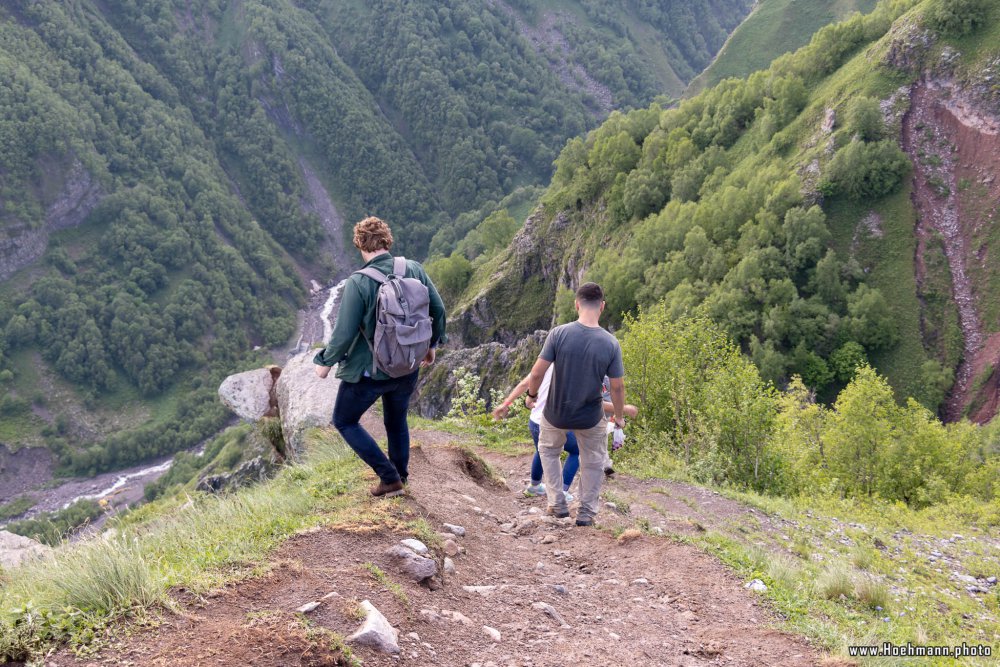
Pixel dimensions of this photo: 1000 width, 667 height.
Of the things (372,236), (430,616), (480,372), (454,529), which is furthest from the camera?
(480,372)

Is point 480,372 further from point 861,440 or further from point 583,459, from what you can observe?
point 583,459

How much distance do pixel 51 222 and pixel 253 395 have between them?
155258 mm

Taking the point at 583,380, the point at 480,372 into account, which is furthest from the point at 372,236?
the point at 480,372

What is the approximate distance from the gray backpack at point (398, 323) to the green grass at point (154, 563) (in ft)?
5.05

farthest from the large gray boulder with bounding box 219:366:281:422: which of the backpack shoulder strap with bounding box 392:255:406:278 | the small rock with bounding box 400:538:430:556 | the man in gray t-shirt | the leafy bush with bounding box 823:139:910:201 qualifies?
the leafy bush with bounding box 823:139:910:201

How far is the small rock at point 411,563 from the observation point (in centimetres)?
529

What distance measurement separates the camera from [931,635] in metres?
6.06

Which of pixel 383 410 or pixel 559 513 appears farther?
pixel 559 513

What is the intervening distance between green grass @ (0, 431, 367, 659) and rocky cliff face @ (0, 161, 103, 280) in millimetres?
161864

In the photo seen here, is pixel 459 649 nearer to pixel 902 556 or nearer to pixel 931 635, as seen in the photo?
pixel 931 635

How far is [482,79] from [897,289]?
172 metres

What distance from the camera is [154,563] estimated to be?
4906 millimetres

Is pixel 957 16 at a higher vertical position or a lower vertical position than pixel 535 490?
higher

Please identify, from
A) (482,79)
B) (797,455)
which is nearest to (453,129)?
(482,79)
